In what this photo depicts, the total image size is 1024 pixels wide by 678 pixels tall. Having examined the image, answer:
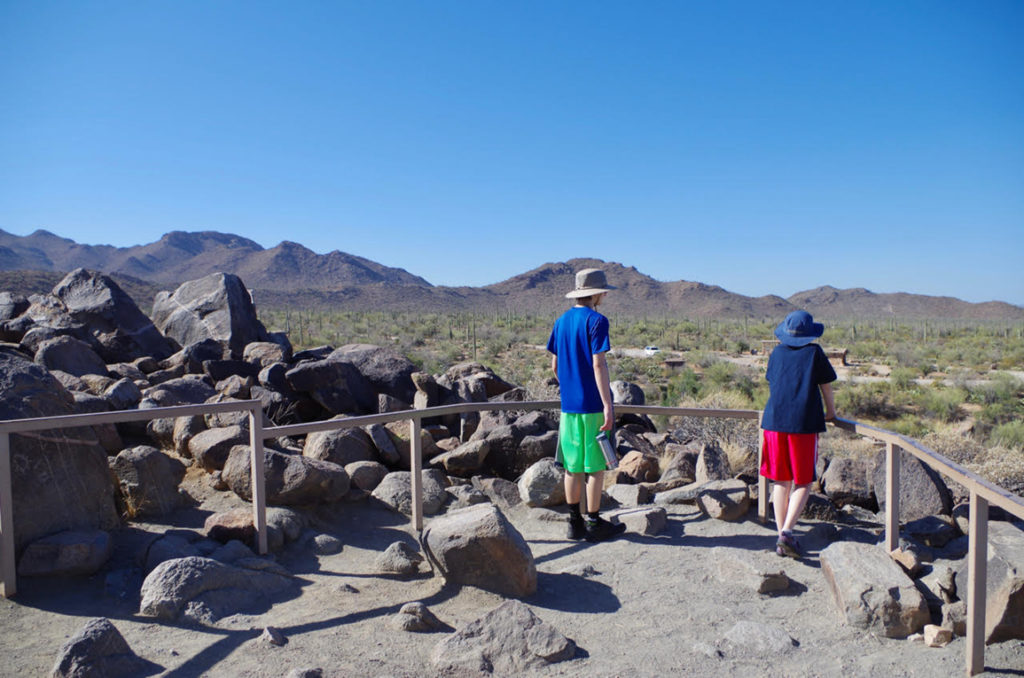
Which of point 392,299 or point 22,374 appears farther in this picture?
point 392,299

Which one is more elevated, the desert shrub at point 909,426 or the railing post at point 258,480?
the railing post at point 258,480

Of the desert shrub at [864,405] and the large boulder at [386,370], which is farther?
the desert shrub at [864,405]

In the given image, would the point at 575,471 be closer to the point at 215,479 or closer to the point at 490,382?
the point at 215,479

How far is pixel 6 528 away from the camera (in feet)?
13.3

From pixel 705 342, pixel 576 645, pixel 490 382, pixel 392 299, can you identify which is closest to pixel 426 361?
pixel 490 382

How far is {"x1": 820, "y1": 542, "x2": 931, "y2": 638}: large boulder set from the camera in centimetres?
383

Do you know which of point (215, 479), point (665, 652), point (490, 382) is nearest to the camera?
point (665, 652)

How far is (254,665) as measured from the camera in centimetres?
350

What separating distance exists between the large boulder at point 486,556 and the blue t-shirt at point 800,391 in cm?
192

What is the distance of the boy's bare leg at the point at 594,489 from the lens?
5277 millimetres

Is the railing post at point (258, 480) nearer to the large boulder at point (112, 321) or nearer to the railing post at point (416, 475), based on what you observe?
the railing post at point (416, 475)

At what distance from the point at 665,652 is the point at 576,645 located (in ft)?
1.48

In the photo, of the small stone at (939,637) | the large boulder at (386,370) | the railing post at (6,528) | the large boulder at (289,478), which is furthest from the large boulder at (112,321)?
the small stone at (939,637)

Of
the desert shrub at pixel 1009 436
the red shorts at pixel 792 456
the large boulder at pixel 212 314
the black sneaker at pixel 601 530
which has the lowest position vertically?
the desert shrub at pixel 1009 436
